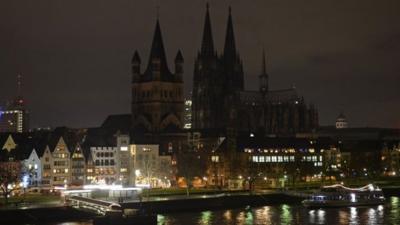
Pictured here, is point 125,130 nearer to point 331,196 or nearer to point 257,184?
point 257,184

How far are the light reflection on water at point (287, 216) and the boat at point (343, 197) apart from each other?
2224 mm

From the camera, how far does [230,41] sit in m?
169

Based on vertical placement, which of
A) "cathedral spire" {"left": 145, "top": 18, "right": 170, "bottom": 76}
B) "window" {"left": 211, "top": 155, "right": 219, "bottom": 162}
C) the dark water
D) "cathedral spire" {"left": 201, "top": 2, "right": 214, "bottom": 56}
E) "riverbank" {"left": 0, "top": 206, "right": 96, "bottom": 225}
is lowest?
the dark water

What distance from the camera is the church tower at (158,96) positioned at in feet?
477

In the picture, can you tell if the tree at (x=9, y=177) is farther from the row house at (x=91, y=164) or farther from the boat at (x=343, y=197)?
the boat at (x=343, y=197)

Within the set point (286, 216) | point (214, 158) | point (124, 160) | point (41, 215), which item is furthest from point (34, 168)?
point (286, 216)

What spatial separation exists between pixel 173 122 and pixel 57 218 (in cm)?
7368

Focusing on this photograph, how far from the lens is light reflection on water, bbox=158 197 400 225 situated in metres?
73.6

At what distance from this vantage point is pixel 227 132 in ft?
452

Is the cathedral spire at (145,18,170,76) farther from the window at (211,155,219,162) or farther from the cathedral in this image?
the window at (211,155,219,162)

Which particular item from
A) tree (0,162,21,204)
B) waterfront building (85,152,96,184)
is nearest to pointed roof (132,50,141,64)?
waterfront building (85,152,96,184)

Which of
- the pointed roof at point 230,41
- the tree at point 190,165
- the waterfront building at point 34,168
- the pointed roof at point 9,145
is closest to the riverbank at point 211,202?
the tree at point 190,165

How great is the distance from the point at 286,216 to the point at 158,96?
70.8 m

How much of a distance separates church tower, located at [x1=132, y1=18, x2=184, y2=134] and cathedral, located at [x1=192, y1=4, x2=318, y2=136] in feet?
49.3
